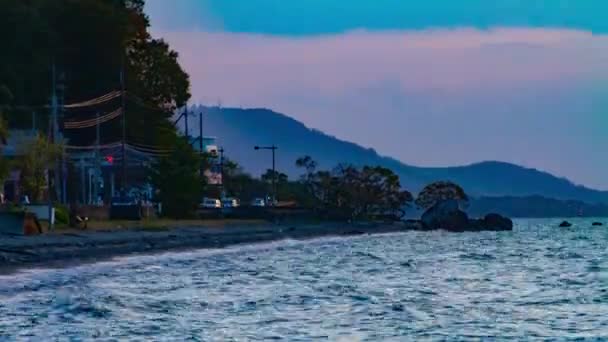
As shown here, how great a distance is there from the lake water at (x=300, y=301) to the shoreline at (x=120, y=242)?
1.74 meters

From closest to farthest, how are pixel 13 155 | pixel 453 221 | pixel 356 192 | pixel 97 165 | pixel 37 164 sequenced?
pixel 37 164 < pixel 13 155 < pixel 97 165 < pixel 356 192 < pixel 453 221

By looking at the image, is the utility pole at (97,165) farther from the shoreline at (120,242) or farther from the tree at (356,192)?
the tree at (356,192)

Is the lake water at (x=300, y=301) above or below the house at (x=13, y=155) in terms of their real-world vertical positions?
below

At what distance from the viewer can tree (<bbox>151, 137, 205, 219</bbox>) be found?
85.2 m

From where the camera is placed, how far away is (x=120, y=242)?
52906 mm

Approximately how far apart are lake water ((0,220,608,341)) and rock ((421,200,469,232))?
2889 inches

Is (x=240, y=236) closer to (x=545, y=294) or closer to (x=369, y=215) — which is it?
(x=545, y=294)

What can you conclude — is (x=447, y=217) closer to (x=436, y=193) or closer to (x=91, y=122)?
(x=436, y=193)

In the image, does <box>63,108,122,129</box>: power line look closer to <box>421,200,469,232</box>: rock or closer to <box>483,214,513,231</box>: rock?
<box>421,200,469,232</box>: rock

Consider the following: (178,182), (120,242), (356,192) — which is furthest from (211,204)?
(120,242)

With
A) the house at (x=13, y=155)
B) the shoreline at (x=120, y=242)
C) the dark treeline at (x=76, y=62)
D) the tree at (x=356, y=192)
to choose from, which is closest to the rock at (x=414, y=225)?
the tree at (x=356, y=192)

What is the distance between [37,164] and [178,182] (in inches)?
678

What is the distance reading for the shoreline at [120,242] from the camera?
40.2m

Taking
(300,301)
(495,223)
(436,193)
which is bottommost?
(300,301)
